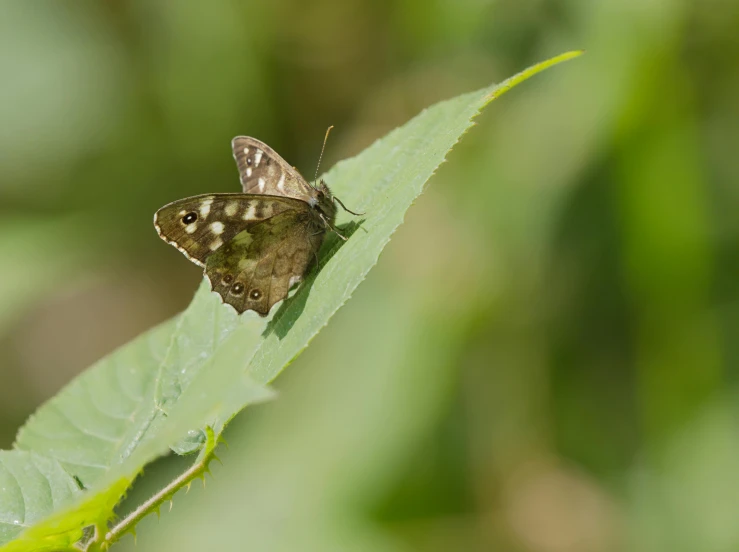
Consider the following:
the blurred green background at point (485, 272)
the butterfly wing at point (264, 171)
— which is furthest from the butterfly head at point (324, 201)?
the blurred green background at point (485, 272)

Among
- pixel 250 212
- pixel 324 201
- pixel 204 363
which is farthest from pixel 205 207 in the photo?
pixel 204 363

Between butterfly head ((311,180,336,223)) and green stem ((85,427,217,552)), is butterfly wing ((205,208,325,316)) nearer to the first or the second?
butterfly head ((311,180,336,223))

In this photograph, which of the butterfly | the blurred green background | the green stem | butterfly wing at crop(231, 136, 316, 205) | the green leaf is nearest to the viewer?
the green leaf

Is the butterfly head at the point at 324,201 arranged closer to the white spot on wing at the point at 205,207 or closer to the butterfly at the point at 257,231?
the butterfly at the point at 257,231

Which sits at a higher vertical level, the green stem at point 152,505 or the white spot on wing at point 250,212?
the white spot on wing at point 250,212

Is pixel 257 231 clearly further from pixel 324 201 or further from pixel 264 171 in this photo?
pixel 264 171

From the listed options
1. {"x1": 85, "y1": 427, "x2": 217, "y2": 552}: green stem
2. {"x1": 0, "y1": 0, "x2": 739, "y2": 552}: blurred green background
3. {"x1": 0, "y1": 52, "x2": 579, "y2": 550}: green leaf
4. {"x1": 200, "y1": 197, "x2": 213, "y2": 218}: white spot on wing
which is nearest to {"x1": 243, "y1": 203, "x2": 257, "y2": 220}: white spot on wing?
{"x1": 200, "y1": 197, "x2": 213, "y2": 218}: white spot on wing
